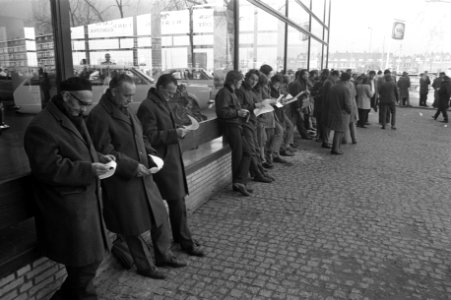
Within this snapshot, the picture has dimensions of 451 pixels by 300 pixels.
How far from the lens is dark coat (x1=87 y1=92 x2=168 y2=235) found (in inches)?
120

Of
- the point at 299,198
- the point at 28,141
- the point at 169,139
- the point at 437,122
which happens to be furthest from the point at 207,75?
the point at 437,122

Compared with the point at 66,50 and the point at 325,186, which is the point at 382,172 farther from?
the point at 66,50

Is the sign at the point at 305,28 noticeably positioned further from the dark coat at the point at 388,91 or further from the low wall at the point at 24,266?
the low wall at the point at 24,266

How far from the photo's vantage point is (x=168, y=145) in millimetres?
3820

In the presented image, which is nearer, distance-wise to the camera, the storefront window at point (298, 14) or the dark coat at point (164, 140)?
the dark coat at point (164, 140)

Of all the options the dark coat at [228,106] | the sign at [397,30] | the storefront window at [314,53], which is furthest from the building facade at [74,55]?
the sign at [397,30]

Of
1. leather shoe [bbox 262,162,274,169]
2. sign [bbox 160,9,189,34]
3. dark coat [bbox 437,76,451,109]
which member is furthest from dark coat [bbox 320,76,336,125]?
dark coat [bbox 437,76,451,109]

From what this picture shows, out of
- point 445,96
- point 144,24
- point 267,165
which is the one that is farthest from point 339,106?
point 445,96

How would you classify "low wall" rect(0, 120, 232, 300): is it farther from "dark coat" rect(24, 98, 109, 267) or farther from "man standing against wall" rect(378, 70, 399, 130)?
"man standing against wall" rect(378, 70, 399, 130)

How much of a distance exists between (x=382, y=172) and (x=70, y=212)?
19.9 feet

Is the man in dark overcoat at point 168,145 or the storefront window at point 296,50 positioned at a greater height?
the storefront window at point 296,50

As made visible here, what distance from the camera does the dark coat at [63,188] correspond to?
249cm

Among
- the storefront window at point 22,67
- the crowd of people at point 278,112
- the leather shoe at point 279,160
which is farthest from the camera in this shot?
the leather shoe at point 279,160

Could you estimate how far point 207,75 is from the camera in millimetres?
7066
